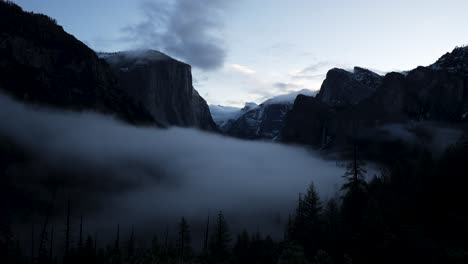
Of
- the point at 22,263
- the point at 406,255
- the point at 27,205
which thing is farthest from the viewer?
the point at 27,205

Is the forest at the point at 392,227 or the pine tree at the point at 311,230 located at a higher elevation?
the forest at the point at 392,227

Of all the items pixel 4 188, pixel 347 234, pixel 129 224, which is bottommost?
pixel 129 224

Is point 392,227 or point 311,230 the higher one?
point 392,227

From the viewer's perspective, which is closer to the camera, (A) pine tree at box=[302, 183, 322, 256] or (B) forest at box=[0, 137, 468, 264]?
(B) forest at box=[0, 137, 468, 264]

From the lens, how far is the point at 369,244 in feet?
125

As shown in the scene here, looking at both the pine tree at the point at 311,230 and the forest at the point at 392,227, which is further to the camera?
the pine tree at the point at 311,230

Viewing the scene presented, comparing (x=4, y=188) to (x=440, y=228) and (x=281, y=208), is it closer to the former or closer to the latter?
(x=281, y=208)

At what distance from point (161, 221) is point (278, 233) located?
4949cm

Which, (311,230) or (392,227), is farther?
(311,230)

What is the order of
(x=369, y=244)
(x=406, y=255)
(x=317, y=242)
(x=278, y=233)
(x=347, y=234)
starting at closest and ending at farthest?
1. (x=406, y=255)
2. (x=369, y=244)
3. (x=347, y=234)
4. (x=317, y=242)
5. (x=278, y=233)

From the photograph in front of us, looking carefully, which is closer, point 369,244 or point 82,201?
point 369,244

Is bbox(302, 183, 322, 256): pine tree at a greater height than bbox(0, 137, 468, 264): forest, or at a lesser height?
lesser

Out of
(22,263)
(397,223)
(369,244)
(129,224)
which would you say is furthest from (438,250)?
(129,224)

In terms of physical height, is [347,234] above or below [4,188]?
above
